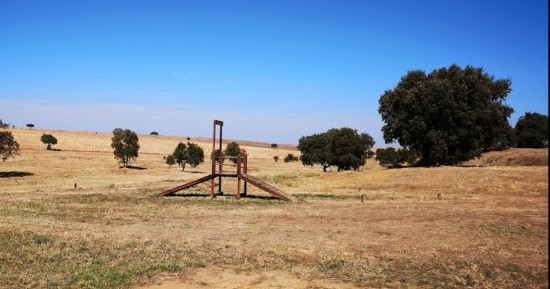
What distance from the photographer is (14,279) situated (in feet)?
33.1

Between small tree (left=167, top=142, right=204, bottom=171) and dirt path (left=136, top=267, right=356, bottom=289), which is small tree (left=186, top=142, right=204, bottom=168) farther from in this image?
dirt path (left=136, top=267, right=356, bottom=289)

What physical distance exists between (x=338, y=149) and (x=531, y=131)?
40352 mm

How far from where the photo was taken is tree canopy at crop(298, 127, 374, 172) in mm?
Result: 56737

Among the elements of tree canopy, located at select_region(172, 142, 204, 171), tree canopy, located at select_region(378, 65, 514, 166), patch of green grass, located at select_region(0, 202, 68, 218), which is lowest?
patch of green grass, located at select_region(0, 202, 68, 218)

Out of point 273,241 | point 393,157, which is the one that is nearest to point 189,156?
point 393,157

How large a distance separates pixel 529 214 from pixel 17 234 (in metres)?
22.1

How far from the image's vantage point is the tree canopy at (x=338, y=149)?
56737 mm

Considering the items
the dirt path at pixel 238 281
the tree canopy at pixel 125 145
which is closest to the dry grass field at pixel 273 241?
the dirt path at pixel 238 281

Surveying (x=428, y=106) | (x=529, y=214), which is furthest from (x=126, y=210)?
(x=428, y=106)

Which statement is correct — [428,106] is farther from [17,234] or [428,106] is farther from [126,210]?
[17,234]

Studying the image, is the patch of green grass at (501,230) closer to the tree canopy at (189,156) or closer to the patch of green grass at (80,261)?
the patch of green grass at (80,261)

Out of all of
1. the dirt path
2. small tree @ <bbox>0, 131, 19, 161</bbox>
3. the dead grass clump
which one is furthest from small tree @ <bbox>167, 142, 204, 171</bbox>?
the dirt path

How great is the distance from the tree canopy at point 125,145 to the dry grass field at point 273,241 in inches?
1403

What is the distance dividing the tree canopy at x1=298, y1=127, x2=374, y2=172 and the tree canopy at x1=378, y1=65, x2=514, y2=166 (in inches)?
377
